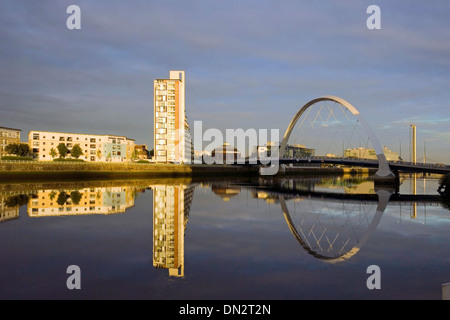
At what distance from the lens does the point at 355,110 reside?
64375mm

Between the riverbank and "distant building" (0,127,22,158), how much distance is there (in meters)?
42.3

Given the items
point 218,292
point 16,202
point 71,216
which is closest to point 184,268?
point 218,292

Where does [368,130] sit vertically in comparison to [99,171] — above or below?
above

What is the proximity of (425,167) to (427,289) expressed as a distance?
53026mm

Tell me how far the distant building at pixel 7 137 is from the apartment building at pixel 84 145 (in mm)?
6348

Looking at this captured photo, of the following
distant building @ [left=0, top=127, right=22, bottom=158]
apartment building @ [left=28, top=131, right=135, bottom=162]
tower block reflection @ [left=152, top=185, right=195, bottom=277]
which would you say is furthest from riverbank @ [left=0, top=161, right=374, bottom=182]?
tower block reflection @ [left=152, top=185, right=195, bottom=277]

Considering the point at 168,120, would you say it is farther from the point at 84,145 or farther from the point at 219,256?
the point at 219,256

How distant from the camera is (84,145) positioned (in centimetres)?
12200

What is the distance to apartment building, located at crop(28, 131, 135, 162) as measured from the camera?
112 metres

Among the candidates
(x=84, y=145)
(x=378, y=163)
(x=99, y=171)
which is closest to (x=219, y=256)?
(x=378, y=163)

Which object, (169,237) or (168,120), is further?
(168,120)

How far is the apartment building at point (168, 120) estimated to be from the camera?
115 meters

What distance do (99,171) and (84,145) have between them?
58059 mm
